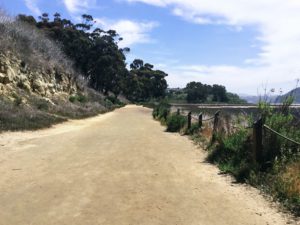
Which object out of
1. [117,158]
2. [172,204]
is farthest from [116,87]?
[172,204]

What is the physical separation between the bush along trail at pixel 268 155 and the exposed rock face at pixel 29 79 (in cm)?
1563

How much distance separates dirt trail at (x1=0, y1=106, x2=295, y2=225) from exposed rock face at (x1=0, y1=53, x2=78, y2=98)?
1244cm

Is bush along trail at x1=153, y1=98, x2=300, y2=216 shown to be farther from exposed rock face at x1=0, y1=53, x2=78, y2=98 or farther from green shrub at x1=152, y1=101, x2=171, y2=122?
green shrub at x1=152, y1=101, x2=171, y2=122

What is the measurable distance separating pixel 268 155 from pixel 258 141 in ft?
1.25

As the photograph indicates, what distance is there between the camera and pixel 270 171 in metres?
8.99

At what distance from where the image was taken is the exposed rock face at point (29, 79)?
81.3 feet

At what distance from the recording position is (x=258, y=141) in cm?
962

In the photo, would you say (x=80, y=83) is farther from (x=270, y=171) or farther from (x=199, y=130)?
(x=270, y=171)

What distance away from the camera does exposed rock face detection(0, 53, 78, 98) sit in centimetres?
2477

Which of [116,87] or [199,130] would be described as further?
[116,87]

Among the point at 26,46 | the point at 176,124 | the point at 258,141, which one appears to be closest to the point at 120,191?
the point at 258,141

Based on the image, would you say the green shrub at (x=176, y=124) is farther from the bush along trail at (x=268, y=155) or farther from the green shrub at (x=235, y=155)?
the green shrub at (x=235, y=155)

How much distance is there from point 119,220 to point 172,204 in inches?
48.5

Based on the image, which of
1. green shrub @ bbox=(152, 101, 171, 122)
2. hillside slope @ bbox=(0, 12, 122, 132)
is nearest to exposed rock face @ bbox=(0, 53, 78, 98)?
hillside slope @ bbox=(0, 12, 122, 132)
